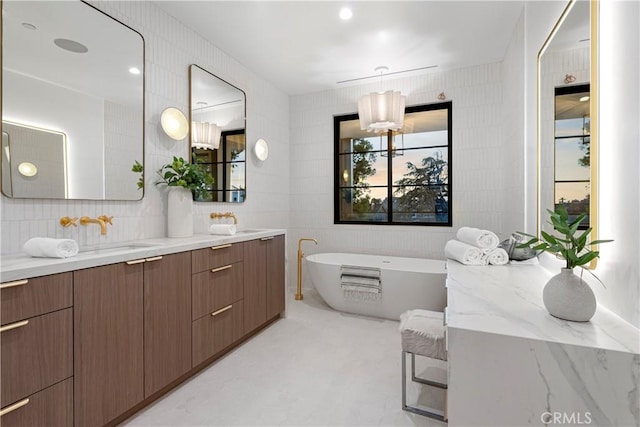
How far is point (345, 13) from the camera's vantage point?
2453 millimetres

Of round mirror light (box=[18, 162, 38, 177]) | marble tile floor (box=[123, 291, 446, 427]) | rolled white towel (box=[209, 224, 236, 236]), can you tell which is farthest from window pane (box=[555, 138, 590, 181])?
round mirror light (box=[18, 162, 38, 177])

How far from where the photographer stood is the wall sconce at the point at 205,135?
270 cm

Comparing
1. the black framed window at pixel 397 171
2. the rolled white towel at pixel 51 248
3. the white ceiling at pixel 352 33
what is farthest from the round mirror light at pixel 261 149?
the rolled white towel at pixel 51 248

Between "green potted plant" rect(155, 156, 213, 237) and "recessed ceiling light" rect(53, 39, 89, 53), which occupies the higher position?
"recessed ceiling light" rect(53, 39, 89, 53)

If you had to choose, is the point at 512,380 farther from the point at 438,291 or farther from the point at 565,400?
the point at 438,291

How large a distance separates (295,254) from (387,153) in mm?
1894

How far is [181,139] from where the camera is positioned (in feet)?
8.39

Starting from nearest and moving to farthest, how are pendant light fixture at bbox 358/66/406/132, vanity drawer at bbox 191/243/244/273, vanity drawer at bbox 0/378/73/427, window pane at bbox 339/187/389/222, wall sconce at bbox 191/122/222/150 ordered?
vanity drawer at bbox 0/378/73/427 < vanity drawer at bbox 191/243/244/273 < wall sconce at bbox 191/122/222/150 < pendant light fixture at bbox 358/66/406/132 < window pane at bbox 339/187/389/222

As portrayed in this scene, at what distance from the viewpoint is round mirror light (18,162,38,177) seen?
1620 millimetres

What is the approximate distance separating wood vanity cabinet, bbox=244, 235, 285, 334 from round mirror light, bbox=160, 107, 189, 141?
1.07 meters

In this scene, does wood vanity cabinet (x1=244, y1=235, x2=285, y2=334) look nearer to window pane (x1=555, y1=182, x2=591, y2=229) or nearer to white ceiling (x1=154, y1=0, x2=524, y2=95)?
white ceiling (x1=154, y1=0, x2=524, y2=95)

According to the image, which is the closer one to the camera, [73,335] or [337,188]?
[73,335]

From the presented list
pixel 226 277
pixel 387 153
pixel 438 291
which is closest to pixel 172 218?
pixel 226 277

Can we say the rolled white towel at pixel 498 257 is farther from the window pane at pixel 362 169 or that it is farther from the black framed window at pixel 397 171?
the window pane at pixel 362 169
